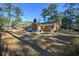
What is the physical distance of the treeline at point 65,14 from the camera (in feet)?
10.8

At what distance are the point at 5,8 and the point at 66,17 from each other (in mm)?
793

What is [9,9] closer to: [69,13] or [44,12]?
[44,12]

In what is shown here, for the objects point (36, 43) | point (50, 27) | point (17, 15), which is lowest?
point (36, 43)

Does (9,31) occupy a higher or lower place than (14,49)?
higher

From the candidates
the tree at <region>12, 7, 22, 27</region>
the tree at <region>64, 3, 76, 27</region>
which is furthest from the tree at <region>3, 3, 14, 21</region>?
the tree at <region>64, 3, 76, 27</region>

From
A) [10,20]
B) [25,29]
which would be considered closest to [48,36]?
[25,29]

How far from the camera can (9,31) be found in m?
3.31

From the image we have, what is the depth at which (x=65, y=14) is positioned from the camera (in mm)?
3314

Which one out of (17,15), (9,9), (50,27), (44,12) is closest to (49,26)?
(50,27)

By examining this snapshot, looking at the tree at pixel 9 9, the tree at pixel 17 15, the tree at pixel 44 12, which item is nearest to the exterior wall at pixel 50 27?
the tree at pixel 44 12

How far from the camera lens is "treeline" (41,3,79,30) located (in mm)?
3297

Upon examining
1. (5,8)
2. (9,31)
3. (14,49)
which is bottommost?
(14,49)

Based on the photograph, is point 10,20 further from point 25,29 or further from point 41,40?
point 41,40

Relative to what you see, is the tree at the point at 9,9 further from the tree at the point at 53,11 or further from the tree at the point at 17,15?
the tree at the point at 53,11
